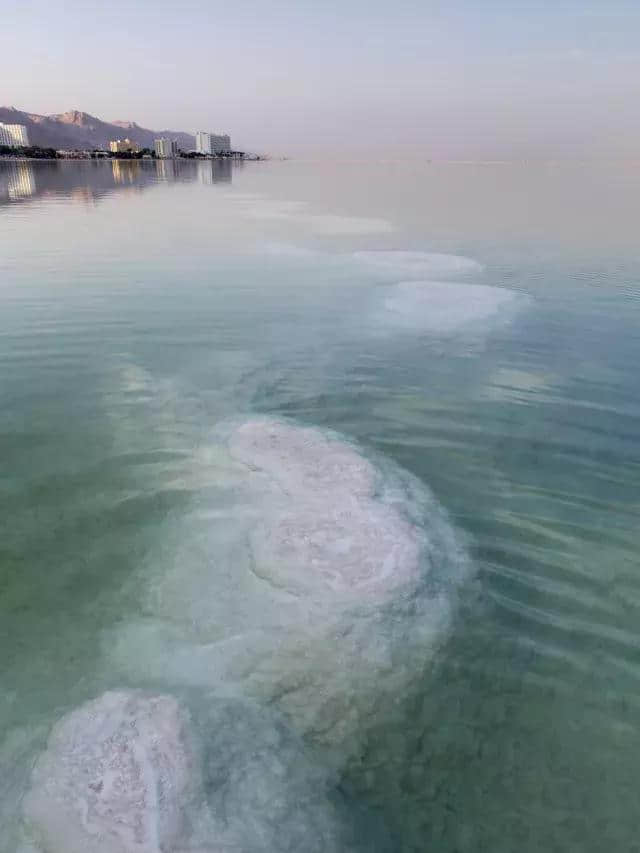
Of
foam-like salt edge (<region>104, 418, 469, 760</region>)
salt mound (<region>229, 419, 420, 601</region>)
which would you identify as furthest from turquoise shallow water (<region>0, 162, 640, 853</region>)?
salt mound (<region>229, 419, 420, 601</region>)

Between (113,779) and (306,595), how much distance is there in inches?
108

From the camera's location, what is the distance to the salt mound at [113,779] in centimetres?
429

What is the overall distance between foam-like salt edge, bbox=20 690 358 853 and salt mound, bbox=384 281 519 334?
1357cm

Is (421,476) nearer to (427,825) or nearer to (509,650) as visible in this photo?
(509,650)

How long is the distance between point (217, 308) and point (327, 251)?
456 inches

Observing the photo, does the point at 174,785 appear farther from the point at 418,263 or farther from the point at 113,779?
the point at 418,263

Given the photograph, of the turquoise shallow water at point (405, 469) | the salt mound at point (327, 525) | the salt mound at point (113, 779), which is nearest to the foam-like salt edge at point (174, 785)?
the salt mound at point (113, 779)

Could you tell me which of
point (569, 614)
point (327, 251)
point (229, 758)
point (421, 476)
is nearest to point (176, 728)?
point (229, 758)

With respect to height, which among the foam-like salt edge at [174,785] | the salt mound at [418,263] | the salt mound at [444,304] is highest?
the salt mound at [418,263]

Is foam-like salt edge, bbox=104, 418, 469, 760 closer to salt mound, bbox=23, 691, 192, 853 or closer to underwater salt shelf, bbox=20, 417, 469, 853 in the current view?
underwater salt shelf, bbox=20, 417, 469, 853

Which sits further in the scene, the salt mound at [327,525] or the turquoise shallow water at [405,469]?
the salt mound at [327,525]

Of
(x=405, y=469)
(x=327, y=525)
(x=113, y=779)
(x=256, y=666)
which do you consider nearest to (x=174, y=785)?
(x=113, y=779)

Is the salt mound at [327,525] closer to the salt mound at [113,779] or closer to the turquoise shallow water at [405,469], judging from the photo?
the turquoise shallow water at [405,469]

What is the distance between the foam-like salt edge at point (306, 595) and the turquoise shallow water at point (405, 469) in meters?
0.11
